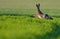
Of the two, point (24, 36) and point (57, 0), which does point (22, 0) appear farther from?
point (24, 36)

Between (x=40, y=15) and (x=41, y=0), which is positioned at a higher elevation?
(x=40, y=15)

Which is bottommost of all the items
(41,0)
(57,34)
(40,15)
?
(41,0)

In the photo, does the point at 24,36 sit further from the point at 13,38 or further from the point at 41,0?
the point at 41,0

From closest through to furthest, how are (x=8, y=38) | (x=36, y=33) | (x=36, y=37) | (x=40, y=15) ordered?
(x=8, y=38) < (x=36, y=37) < (x=36, y=33) < (x=40, y=15)

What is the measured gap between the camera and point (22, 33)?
6.66 meters

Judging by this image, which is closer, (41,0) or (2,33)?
(2,33)

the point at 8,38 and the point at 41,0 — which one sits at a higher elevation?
the point at 8,38

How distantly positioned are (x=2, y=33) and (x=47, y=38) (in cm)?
106

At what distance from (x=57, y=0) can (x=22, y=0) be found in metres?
4.19

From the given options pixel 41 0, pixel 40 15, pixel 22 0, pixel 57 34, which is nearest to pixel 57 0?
pixel 41 0

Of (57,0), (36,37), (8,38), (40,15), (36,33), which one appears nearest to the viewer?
(8,38)

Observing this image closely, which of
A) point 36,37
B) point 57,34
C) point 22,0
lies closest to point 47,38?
point 36,37

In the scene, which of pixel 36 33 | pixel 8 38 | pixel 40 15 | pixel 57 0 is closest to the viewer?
pixel 8 38

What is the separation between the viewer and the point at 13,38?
5.99m
